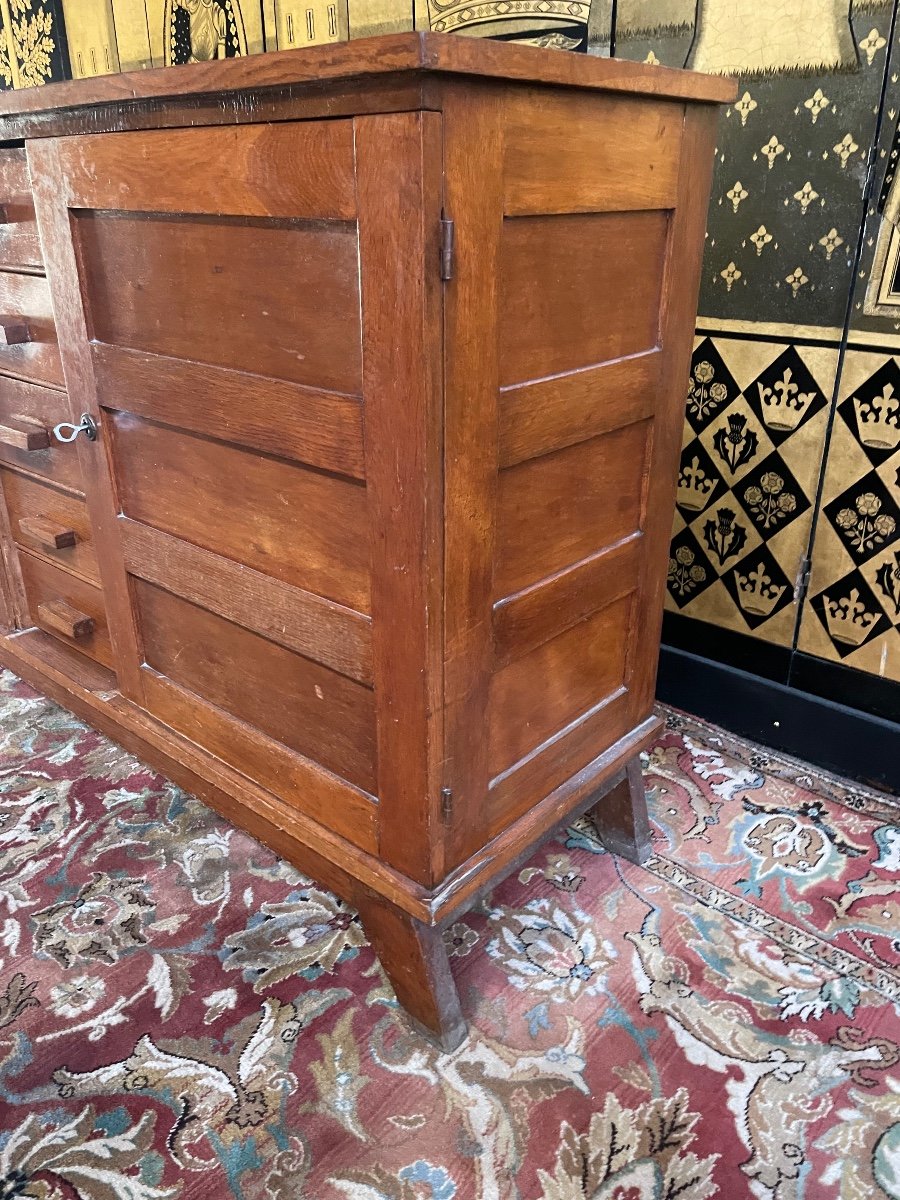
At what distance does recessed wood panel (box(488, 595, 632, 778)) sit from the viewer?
1041 millimetres

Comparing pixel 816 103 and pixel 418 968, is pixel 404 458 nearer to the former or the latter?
pixel 418 968

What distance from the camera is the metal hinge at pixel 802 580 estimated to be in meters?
1.58

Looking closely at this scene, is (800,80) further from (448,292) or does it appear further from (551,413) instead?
(448,292)

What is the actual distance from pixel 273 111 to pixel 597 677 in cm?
77

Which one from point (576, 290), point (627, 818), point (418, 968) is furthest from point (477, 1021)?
point (576, 290)

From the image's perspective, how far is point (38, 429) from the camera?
1343 mm

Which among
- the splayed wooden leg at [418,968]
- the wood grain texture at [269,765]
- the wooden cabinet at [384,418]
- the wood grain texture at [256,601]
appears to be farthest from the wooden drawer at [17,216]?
the splayed wooden leg at [418,968]

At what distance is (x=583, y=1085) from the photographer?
104 centimetres

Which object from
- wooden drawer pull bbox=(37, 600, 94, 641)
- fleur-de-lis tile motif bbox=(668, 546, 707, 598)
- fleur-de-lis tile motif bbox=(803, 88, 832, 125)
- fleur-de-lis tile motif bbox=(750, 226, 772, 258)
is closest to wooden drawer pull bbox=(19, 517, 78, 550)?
wooden drawer pull bbox=(37, 600, 94, 641)

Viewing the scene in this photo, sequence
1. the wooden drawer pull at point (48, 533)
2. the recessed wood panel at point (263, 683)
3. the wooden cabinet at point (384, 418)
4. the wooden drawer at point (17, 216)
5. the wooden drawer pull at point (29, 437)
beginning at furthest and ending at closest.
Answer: the wooden drawer pull at point (48, 533), the wooden drawer pull at point (29, 437), the wooden drawer at point (17, 216), the recessed wood panel at point (263, 683), the wooden cabinet at point (384, 418)

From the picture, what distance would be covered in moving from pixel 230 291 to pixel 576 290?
0.37 metres

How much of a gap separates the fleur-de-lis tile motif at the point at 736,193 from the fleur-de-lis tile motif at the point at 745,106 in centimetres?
9

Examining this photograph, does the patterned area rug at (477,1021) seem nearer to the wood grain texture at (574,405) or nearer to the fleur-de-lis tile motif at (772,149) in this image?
the wood grain texture at (574,405)

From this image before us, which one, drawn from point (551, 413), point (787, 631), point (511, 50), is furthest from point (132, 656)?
point (787, 631)
